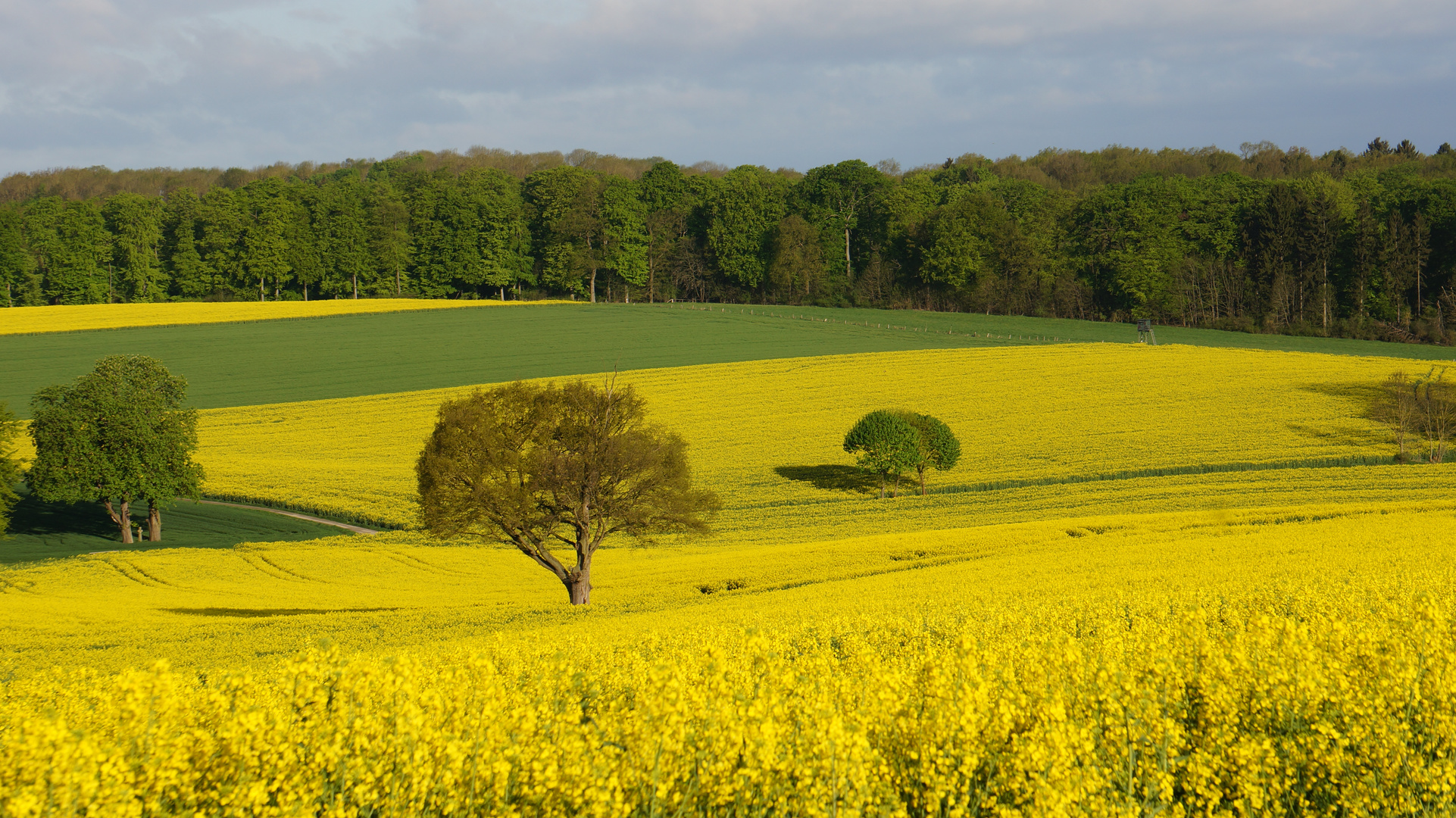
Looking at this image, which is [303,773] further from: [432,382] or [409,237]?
[409,237]

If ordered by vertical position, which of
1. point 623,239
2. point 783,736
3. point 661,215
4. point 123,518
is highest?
point 661,215

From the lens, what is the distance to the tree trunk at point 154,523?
38688 millimetres

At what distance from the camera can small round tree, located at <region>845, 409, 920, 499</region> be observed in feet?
134

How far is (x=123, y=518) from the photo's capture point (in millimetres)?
38594

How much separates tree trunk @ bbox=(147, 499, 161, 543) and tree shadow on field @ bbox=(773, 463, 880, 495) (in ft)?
88.7

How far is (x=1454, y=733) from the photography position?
18.7 feet

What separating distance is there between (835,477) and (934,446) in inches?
199

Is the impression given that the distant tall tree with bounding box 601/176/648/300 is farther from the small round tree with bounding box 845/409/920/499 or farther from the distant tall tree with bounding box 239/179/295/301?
the small round tree with bounding box 845/409/920/499

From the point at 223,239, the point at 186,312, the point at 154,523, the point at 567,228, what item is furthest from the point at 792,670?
Result: the point at 223,239

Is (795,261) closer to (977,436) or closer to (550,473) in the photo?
(977,436)

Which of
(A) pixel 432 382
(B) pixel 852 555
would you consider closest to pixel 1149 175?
(A) pixel 432 382

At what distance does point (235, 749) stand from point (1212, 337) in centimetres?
8838

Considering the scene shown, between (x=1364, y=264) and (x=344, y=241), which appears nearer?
(x=1364, y=264)

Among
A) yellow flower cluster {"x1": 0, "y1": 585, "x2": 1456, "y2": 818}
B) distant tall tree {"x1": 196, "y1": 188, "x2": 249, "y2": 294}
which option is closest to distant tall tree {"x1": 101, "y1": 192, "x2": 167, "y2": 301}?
distant tall tree {"x1": 196, "y1": 188, "x2": 249, "y2": 294}
